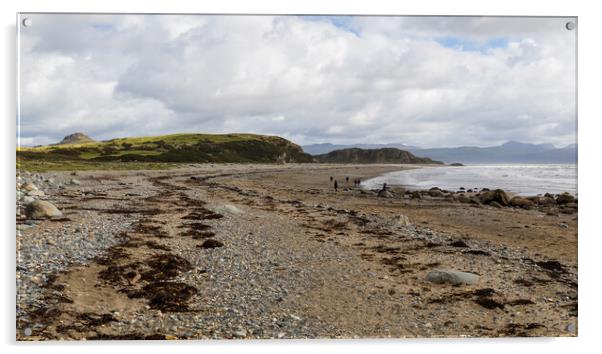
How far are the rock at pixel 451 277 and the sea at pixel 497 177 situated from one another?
260 centimetres

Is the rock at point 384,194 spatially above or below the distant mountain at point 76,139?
below

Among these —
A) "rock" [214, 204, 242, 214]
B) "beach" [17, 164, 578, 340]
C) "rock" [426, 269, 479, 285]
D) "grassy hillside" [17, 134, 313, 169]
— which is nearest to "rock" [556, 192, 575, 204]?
"beach" [17, 164, 578, 340]

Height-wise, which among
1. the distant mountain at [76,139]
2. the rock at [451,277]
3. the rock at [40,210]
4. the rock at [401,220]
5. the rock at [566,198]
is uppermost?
the distant mountain at [76,139]

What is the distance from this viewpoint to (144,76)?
24.7 feet

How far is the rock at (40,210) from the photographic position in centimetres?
697

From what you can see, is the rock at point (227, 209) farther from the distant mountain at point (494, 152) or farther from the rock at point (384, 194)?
the rock at point (384, 194)

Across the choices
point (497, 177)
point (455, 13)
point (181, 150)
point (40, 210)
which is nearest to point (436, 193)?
point (497, 177)

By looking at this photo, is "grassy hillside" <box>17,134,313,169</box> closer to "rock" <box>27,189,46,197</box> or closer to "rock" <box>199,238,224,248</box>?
"rock" <box>27,189,46,197</box>

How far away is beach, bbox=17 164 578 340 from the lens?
5871mm

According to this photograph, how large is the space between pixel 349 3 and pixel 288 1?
3.83 feet

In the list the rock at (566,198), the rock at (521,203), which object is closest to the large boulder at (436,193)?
the rock at (521,203)
